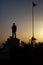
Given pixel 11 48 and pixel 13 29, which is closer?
pixel 11 48

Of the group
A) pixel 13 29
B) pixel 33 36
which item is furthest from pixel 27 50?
pixel 33 36

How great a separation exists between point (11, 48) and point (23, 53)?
1.62 meters

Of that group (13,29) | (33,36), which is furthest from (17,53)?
(33,36)

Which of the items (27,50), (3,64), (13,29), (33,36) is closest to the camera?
(3,64)

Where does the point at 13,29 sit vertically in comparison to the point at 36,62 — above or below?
above

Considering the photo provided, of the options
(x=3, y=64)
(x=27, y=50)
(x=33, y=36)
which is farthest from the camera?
(x=33, y=36)

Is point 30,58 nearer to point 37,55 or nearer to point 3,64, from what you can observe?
point 37,55

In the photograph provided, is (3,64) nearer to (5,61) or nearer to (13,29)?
(5,61)

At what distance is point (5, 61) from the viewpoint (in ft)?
91.1

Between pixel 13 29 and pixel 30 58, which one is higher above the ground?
pixel 13 29

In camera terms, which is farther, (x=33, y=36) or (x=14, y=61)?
(x=33, y=36)

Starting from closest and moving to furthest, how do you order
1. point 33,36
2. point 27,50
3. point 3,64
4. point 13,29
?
point 3,64, point 27,50, point 13,29, point 33,36

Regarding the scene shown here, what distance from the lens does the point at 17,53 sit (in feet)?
90.8

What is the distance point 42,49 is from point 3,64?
4167mm
